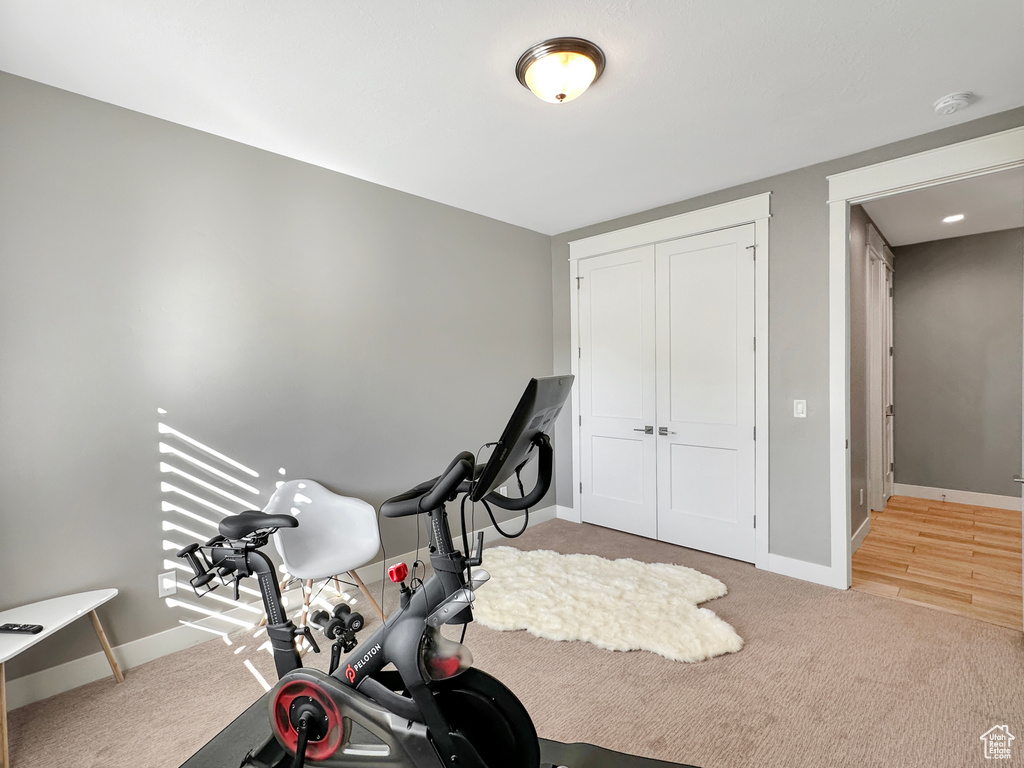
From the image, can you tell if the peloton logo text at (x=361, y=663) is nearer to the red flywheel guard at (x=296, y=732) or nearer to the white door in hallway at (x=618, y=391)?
the red flywheel guard at (x=296, y=732)

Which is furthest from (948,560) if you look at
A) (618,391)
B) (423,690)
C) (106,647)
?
(106,647)

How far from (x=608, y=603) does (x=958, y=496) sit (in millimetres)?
4325

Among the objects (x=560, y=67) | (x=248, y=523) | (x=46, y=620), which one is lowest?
(x=46, y=620)

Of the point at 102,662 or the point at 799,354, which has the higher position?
the point at 799,354

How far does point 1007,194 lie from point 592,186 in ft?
10.1

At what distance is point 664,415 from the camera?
3.91 metres

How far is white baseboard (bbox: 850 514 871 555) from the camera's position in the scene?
3684 mm

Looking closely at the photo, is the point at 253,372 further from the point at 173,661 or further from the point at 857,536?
the point at 857,536

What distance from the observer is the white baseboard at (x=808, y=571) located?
3.06 metres

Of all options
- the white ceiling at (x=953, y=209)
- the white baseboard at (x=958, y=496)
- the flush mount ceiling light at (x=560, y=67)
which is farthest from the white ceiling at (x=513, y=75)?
the white baseboard at (x=958, y=496)

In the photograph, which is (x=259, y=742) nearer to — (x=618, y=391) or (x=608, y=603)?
(x=608, y=603)

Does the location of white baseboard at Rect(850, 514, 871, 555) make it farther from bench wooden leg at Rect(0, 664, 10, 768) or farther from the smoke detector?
bench wooden leg at Rect(0, 664, 10, 768)

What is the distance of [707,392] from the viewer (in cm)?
366

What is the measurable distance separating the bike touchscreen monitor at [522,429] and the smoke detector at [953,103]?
8.36 ft
